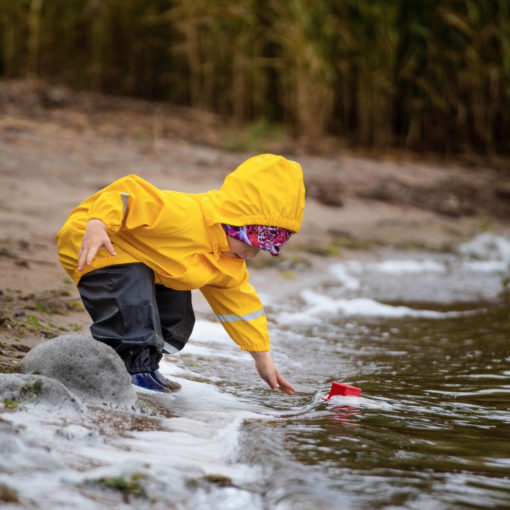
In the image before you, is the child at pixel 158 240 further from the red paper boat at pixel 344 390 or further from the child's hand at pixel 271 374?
the red paper boat at pixel 344 390

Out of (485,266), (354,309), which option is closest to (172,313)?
(354,309)

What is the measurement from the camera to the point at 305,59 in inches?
375

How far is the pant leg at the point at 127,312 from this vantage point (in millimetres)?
2742

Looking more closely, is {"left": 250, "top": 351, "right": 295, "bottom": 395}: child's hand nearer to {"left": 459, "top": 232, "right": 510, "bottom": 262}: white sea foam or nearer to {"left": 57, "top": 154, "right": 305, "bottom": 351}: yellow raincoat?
{"left": 57, "top": 154, "right": 305, "bottom": 351}: yellow raincoat

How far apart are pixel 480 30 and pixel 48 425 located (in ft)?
27.1

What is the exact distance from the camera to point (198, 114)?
1030cm

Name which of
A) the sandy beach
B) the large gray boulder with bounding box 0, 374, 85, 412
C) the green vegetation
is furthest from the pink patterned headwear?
the green vegetation

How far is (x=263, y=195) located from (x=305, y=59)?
7.12 metres

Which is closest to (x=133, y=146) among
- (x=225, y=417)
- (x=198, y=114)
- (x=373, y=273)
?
(x=198, y=114)

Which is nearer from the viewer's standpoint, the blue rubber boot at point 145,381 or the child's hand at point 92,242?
the child's hand at point 92,242

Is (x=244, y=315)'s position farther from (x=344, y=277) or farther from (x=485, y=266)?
(x=485, y=266)

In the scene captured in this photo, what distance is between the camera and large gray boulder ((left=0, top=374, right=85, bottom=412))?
87.0 inches

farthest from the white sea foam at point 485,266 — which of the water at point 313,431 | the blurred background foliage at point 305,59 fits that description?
the blurred background foliage at point 305,59

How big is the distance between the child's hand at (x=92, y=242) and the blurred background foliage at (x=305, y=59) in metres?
7.17
